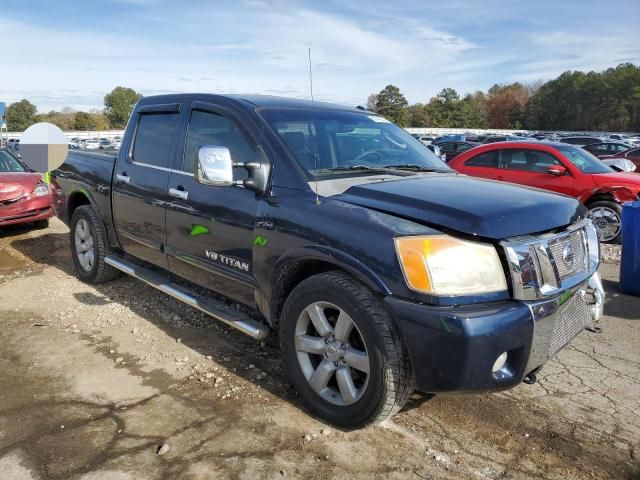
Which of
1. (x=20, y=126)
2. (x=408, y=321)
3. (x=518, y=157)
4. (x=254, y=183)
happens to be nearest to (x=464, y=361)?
(x=408, y=321)

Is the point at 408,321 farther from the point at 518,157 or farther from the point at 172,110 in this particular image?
the point at 518,157

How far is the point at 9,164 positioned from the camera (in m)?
9.43

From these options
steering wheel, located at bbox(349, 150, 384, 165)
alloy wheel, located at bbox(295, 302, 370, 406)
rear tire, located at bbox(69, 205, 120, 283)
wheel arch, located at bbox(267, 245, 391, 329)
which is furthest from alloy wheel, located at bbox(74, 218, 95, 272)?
alloy wheel, located at bbox(295, 302, 370, 406)

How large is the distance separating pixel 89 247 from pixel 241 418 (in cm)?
332

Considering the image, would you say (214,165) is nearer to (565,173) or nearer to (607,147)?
(565,173)

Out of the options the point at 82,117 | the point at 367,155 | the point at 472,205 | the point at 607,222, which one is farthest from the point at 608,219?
the point at 82,117

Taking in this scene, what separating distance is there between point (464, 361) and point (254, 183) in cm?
169

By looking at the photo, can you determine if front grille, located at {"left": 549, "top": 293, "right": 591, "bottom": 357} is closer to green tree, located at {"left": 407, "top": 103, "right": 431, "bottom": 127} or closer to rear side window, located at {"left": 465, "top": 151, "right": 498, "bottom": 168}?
rear side window, located at {"left": 465, "top": 151, "right": 498, "bottom": 168}

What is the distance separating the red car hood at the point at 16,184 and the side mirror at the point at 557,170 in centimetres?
877

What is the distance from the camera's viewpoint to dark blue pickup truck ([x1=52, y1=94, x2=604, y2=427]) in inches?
99.4

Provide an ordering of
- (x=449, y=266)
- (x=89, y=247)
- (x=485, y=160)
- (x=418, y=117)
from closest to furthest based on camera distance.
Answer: (x=449, y=266) < (x=89, y=247) < (x=485, y=160) < (x=418, y=117)

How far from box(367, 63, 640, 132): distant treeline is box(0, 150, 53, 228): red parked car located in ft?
259

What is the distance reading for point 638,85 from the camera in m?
88.5

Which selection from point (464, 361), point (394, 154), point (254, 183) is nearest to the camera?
point (464, 361)
